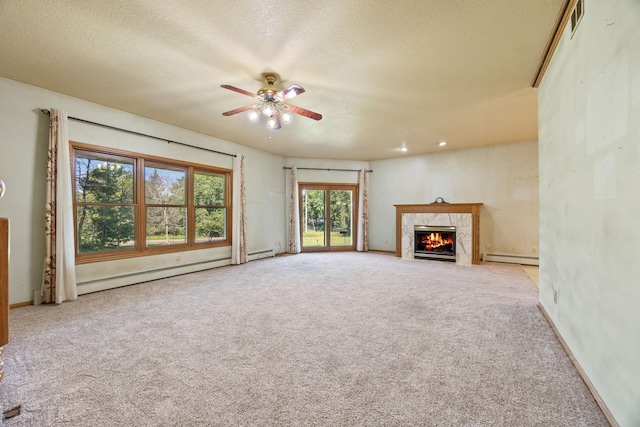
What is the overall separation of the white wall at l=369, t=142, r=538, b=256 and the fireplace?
74cm

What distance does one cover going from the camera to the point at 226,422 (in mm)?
1470

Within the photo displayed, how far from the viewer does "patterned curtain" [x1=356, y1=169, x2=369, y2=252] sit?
322 inches

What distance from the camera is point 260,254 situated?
688 cm

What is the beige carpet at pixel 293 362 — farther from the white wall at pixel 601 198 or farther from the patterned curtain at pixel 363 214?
the patterned curtain at pixel 363 214

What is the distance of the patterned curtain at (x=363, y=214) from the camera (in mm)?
8180

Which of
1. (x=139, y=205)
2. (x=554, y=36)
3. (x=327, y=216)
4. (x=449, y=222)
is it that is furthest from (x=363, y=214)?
(x=554, y=36)

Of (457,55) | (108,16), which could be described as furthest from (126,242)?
(457,55)

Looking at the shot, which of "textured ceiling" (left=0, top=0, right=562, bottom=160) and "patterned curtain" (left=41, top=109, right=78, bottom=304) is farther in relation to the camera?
"patterned curtain" (left=41, top=109, right=78, bottom=304)

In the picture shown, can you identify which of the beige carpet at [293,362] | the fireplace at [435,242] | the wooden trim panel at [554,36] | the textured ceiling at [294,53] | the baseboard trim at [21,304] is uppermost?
the textured ceiling at [294,53]

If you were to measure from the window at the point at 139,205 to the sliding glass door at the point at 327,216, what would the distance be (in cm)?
266

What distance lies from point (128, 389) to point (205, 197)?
174 inches

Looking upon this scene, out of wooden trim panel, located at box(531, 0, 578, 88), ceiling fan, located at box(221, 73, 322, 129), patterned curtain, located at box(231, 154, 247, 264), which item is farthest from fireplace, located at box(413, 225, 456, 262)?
ceiling fan, located at box(221, 73, 322, 129)

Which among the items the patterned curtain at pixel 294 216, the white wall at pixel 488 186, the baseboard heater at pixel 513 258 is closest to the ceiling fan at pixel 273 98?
the patterned curtain at pixel 294 216

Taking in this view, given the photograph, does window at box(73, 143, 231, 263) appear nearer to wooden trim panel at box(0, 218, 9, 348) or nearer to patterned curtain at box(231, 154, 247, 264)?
patterned curtain at box(231, 154, 247, 264)
